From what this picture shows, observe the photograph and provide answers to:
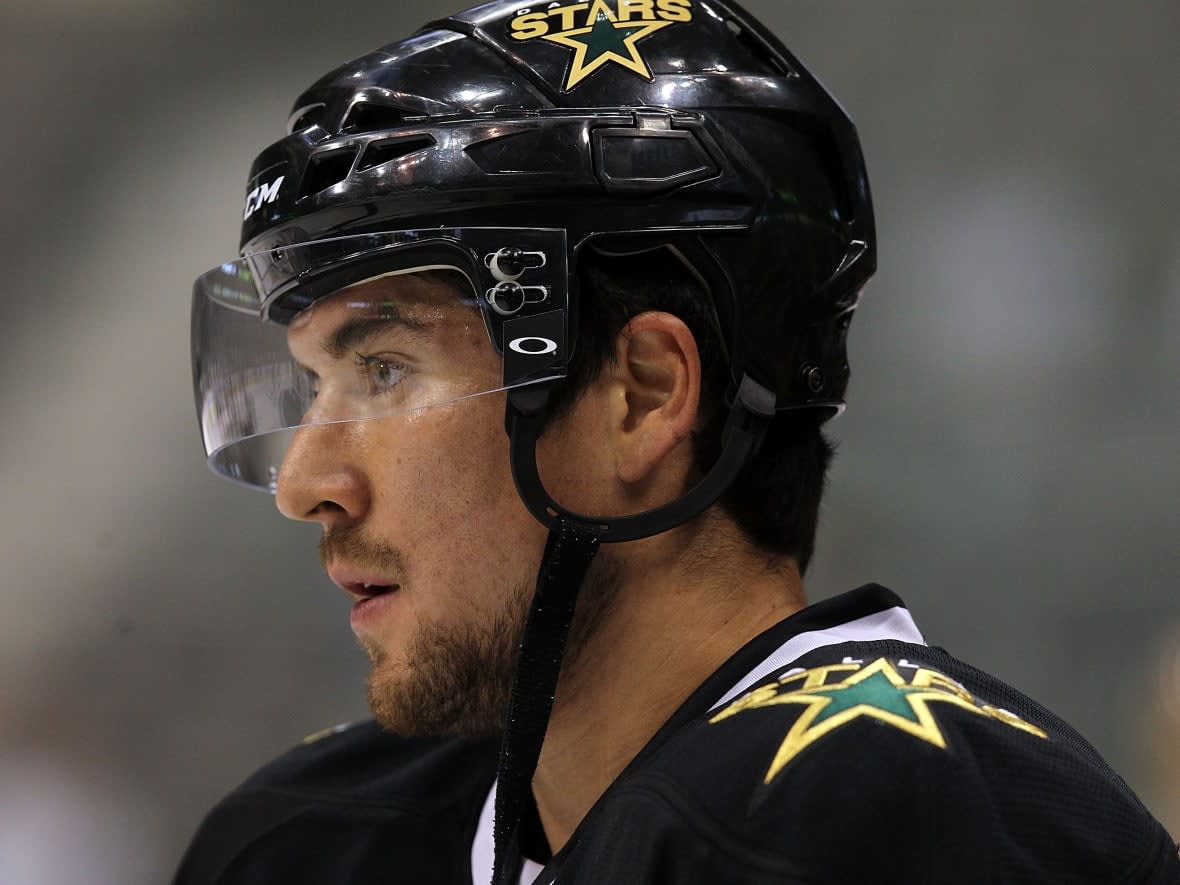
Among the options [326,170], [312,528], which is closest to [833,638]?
[326,170]

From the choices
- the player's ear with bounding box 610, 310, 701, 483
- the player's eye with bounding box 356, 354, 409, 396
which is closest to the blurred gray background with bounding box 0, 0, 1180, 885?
the player's ear with bounding box 610, 310, 701, 483

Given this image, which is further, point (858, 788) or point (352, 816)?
point (352, 816)

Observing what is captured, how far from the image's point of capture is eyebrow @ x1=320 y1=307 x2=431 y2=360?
126cm

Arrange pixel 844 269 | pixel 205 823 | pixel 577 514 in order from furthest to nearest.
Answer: pixel 205 823, pixel 844 269, pixel 577 514

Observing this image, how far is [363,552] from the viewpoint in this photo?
1.29 m

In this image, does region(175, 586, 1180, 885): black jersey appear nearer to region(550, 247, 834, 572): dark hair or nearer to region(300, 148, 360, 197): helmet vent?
region(550, 247, 834, 572): dark hair

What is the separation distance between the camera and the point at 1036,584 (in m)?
2.35

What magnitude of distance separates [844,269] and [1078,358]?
117 cm

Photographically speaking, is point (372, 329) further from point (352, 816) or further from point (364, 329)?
point (352, 816)

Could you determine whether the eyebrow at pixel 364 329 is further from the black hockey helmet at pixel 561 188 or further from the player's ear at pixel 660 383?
the player's ear at pixel 660 383

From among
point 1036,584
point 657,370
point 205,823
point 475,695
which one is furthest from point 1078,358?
point 205,823

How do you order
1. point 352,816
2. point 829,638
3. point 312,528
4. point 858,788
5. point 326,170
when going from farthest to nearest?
point 312,528
point 352,816
point 326,170
point 829,638
point 858,788

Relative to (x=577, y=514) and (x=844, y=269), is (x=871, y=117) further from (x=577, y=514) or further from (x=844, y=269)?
(x=577, y=514)

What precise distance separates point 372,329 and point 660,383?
280 millimetres
